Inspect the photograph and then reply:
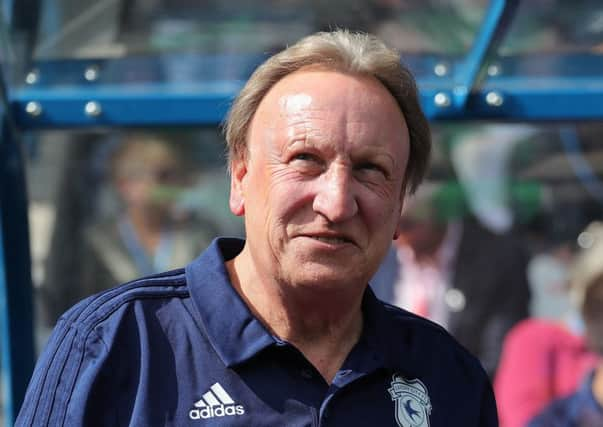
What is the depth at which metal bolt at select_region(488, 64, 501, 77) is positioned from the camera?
2891 millimetres

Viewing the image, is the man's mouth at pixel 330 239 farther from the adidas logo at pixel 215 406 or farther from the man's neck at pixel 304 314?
the adidas logo at pixel 215 406

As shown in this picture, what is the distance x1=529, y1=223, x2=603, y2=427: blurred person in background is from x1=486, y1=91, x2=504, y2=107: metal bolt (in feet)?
3.35

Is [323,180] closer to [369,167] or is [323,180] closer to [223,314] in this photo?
[369,167]

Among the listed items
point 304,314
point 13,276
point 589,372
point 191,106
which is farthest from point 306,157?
point 589,372

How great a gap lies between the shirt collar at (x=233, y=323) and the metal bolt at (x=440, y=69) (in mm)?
931

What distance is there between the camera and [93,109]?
2801 millimetres

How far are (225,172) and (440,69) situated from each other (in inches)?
65.8

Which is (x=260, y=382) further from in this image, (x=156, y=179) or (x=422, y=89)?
(x=156, y=179)

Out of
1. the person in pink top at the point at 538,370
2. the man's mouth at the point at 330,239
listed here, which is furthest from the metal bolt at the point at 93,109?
the person in pink top at the point at 538,370

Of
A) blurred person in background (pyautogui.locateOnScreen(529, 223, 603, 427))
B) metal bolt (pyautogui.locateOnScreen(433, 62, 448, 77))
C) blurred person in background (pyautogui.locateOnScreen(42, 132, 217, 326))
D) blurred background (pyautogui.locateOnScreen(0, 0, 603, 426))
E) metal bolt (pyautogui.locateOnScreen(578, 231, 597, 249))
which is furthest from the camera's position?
metal bolt (pyautogui.locateOnScreen(578, 231, 597, 249))

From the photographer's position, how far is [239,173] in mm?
2125

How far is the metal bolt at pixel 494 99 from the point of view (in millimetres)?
2811

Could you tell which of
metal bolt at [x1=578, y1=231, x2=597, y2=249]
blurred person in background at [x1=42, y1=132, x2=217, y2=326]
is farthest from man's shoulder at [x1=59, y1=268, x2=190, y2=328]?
metal bolt at [x1=578, y1=231, x2=597, y2=249]

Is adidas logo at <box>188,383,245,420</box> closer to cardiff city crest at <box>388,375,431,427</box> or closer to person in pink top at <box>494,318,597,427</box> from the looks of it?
cardiff city crest at <box>388,375,431,427</box>
